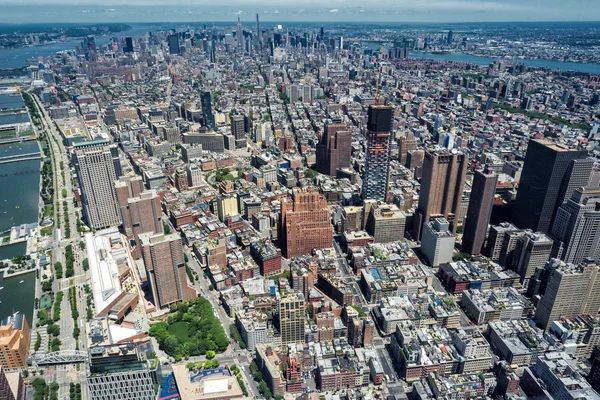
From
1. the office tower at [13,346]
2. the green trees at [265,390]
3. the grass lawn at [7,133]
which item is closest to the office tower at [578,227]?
the green trees at [265,390]

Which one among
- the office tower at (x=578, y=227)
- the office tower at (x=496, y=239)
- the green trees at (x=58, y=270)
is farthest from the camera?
the office tower at (x=496, y=239)

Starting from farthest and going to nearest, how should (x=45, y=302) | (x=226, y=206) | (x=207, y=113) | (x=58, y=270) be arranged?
1. (x=207, y=113)
2. (x=226, y=206)
3. (x=58, y=270)
4. (x=45, y=302)

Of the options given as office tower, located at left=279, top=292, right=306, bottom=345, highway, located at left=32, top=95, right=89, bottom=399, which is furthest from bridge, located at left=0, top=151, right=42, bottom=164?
office tower, located at left=279, top=292, right=306, bottom=345

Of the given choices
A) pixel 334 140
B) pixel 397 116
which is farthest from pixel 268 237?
pixel 397 116

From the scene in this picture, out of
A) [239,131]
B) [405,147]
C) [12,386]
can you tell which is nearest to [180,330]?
[12,386]

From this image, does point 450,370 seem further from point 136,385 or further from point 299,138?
point 299,138

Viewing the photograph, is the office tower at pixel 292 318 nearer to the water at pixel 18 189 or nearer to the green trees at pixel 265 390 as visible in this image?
the green trees at pixel 265 390

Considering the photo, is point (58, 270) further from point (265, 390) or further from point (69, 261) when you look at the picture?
point (265, 390)
